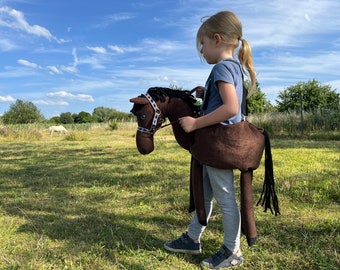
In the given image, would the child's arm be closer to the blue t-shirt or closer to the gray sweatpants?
the blue t-shirt

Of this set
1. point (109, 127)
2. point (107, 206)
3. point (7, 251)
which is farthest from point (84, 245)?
point (109, 127)

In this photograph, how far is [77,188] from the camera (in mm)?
4645

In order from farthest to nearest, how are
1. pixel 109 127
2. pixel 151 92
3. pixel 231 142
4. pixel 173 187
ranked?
pixel 109 127 < pixel 173 187 < pixel 151 92 < pixel 231 142

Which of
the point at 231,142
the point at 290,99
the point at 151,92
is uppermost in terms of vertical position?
the point at 290,99

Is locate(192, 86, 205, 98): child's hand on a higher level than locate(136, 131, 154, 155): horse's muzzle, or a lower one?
higher

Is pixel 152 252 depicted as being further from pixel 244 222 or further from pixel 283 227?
pixel 283 227

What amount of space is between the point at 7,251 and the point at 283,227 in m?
2.22

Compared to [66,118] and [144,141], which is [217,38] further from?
[66,118]

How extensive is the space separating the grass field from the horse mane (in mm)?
1079

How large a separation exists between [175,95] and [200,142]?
421mm

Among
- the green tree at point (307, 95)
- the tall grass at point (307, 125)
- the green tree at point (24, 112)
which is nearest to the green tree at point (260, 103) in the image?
the green tree at point (307, 95)

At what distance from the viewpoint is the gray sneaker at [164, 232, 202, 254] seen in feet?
8.35

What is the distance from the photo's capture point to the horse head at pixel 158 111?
7.68ft

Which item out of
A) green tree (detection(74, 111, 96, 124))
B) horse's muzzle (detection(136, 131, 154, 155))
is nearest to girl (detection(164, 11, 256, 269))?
horse's muzzle (detection(136, 131, 154, 155))
